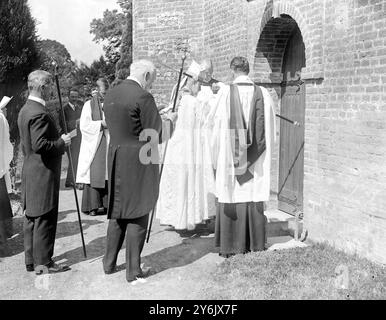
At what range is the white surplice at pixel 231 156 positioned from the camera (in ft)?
18.0

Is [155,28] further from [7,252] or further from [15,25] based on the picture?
[7,252]

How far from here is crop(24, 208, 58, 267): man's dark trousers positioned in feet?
16.6

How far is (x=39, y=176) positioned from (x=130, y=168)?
0.95 meters

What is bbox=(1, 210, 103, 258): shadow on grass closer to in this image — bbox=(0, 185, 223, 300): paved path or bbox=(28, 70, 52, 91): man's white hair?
bbox=(0, 185, 223, 300): paved path

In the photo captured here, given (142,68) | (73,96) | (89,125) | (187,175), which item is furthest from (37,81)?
(73,96)

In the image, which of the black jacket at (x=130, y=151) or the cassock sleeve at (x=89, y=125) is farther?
the cassock sleeve at (x=89, y=125)

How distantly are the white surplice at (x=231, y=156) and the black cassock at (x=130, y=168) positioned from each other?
96 centimetres

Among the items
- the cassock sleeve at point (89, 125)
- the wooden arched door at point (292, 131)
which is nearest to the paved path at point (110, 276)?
the wooden arched door at point (292, 131)

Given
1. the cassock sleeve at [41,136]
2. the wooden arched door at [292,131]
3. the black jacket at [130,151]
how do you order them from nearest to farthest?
the black jacket at [130,151] → the cassock sleeve at [41,136] → the wooden arched door at [292,131]

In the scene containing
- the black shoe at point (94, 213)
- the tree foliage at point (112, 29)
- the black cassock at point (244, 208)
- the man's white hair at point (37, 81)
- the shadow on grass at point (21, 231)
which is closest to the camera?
Answer: the man's white hair at point (37, 81)

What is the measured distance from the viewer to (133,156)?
4.74 meters

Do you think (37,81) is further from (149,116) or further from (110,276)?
(110,276)

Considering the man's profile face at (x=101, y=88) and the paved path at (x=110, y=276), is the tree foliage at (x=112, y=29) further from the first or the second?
the paved path at (x=110, y=276)

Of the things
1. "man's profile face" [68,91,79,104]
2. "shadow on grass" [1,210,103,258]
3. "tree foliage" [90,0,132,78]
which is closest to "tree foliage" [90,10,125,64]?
"tree foliage" [90,0,132,78]
